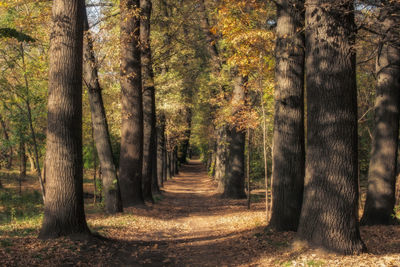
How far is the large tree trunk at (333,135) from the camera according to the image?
21.5ft

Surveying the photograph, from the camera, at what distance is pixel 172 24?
1914 cm

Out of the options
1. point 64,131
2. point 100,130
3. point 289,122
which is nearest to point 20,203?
point 100,130

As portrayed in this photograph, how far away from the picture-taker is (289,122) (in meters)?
9.23

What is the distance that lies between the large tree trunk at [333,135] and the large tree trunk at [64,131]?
4755mm

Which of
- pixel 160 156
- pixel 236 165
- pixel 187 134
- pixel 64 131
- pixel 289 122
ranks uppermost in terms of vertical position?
pixel 187 134

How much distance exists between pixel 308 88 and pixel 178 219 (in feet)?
30.5

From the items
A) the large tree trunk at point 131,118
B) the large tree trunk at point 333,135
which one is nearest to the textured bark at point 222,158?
the large tree trunk at point 131,118

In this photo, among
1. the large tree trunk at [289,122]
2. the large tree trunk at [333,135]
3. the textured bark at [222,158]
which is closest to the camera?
the large tree trunk at [333,135]

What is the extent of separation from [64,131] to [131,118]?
24.9 ft

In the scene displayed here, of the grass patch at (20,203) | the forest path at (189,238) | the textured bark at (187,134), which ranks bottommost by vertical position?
the grass patch at (20,203)

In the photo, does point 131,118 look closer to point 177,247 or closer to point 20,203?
point 177,247

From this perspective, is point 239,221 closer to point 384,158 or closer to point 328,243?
point 384,158

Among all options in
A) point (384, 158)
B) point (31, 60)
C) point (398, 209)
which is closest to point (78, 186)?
point (384, 158)

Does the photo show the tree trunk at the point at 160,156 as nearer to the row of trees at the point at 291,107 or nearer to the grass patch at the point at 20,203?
the grass patch at the point at 20,203
